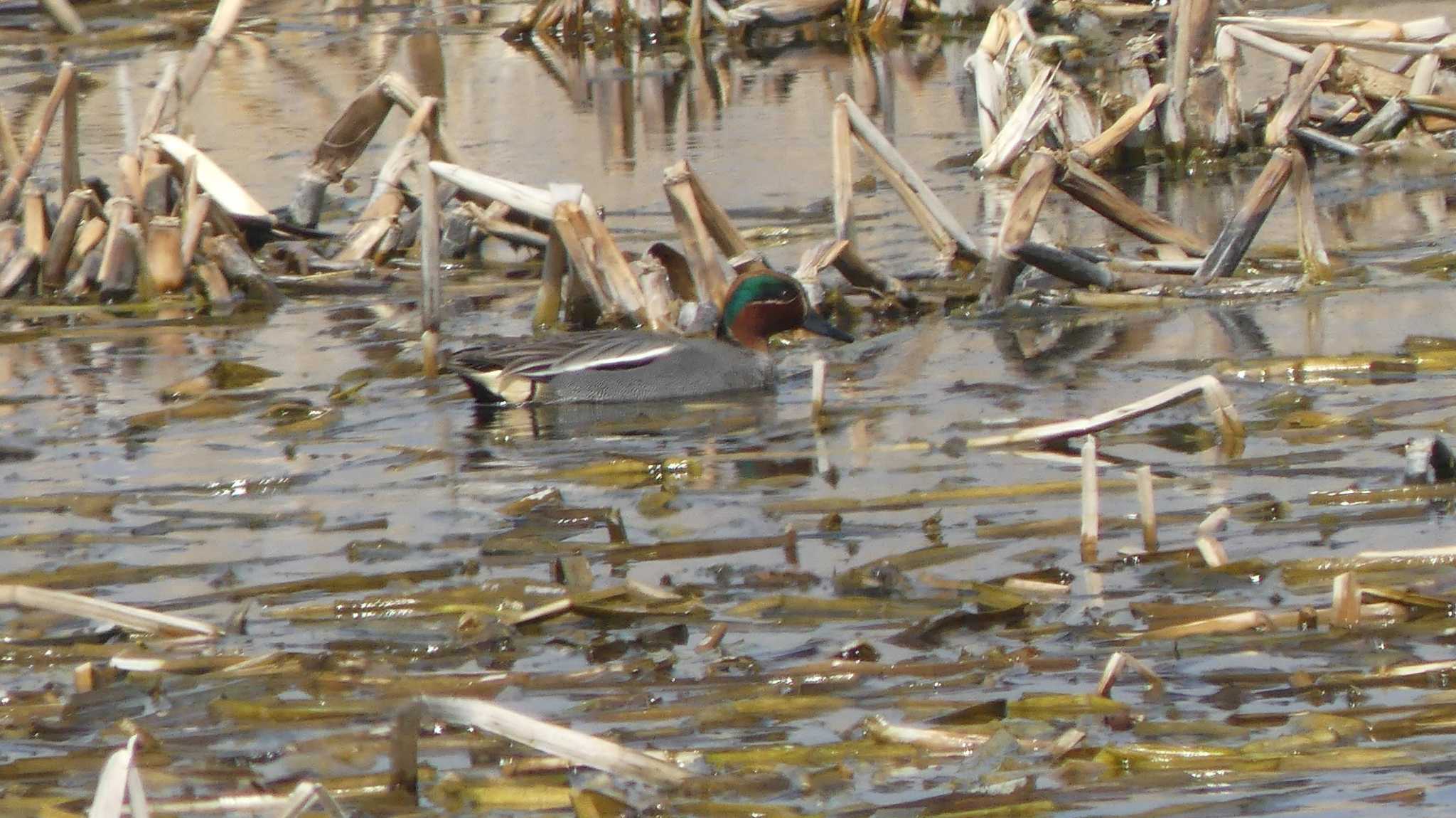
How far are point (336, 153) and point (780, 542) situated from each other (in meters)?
5.91

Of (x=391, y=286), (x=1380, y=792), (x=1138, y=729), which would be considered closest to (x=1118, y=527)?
(x=1138, y=729)

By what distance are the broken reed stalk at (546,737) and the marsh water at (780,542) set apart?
0.71 feet

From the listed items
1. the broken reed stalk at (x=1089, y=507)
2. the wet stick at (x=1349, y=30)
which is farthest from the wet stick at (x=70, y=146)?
the broken reed stalk at (x=1089, y=507)

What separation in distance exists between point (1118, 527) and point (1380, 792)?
1823mm

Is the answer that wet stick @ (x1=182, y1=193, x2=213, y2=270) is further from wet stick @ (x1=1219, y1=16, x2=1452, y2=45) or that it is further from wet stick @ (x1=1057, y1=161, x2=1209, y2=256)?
wet stick @ (x1=1219, y1=16, x2=1452, y2=45)

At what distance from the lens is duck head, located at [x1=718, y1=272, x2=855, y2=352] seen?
27.8 ft

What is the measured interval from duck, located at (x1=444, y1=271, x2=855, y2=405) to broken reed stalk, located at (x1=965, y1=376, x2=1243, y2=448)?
1.65 m

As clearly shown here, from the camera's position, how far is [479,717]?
3.59m

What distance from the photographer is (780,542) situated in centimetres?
Answer: 570

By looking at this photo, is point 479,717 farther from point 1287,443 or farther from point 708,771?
point 1287,443

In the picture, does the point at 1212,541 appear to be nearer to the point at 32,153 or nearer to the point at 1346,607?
the point at 1346,607

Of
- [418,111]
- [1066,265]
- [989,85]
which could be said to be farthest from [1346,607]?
[989,85]

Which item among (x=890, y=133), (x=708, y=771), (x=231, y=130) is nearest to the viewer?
(x=708, y=771)

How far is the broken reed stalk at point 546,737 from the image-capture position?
3.59m
